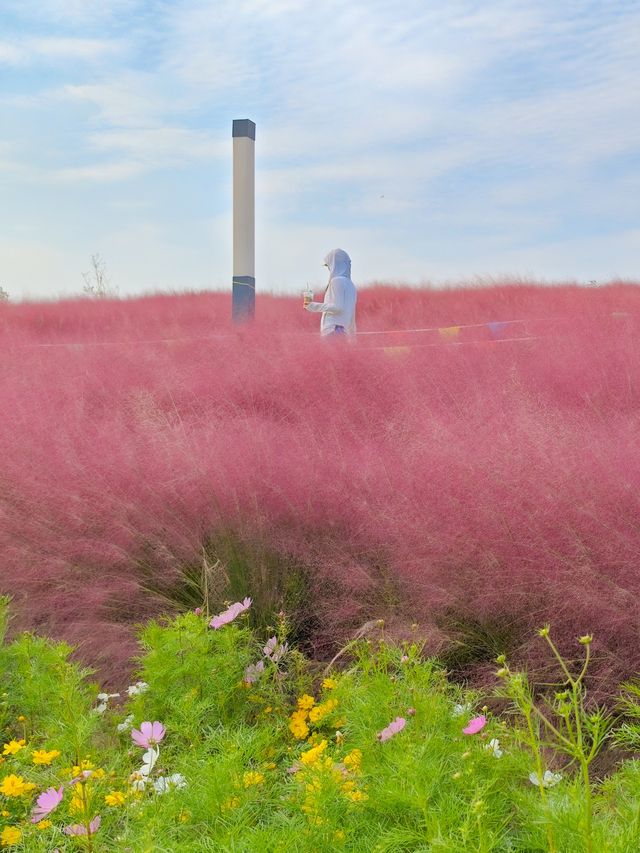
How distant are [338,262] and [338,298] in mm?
323

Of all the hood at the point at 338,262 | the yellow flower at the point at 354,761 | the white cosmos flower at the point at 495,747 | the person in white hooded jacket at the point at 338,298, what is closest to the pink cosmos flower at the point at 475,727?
the white cosmos flower at the point at 495,747

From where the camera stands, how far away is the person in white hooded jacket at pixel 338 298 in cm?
734

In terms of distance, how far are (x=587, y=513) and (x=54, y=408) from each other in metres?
2.46

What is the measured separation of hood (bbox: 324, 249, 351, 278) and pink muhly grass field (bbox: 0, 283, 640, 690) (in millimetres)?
3056

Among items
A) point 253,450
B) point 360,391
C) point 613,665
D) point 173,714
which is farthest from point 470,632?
point 360,391

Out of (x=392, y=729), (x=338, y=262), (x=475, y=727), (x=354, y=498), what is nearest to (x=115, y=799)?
(x=392, y=729)

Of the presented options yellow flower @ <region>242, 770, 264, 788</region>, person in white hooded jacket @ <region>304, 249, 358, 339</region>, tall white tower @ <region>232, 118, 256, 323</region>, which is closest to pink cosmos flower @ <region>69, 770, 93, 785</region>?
yellow flower @ <region>242, 770, 264, 788</region>

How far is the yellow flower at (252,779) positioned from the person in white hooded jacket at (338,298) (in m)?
5.66

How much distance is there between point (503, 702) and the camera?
2375 millimetres

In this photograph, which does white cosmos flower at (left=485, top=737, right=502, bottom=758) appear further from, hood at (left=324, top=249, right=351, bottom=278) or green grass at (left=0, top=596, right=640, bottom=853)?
hood at (left=324, top=249, right=351, bottom=278)

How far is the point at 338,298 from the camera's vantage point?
7.34 metres

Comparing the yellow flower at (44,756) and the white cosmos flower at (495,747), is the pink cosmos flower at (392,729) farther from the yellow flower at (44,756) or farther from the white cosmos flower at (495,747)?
the yellow flower at (44,756)

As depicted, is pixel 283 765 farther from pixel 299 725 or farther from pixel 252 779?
pixel 252 779

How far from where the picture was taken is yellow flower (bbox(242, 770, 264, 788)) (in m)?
1.68
